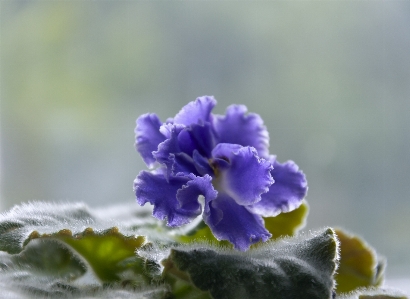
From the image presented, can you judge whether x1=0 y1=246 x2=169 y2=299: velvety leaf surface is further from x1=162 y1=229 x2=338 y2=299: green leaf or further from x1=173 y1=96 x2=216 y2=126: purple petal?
x1=173 y1=96 x2=216 y2=126: purple petal

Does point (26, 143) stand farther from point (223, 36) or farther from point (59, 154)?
point (223, 36)

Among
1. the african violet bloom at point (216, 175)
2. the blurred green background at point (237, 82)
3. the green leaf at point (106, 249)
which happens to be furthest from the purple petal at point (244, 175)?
the blurred green background at point (237, 82)

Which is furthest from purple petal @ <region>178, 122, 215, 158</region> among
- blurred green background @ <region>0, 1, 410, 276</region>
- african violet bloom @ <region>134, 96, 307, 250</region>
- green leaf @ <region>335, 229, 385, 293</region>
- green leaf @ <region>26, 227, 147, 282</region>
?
blurred green background @ <region>0, 1, 410, 276</region>

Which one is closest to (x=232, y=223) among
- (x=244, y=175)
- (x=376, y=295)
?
(x=244, y=175)

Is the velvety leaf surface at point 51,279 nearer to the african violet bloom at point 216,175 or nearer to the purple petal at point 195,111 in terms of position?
the african violet bloom at point 216,175

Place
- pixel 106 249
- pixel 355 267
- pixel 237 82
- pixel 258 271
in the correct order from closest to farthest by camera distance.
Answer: pixel 258 271 → pixel 106 249 → pixel 355 267 → pixel 237 82

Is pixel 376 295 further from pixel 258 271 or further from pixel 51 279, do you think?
pixel 51 279

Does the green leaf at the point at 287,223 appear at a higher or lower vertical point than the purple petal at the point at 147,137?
lower

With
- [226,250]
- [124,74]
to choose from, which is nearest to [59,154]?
[124,74]
